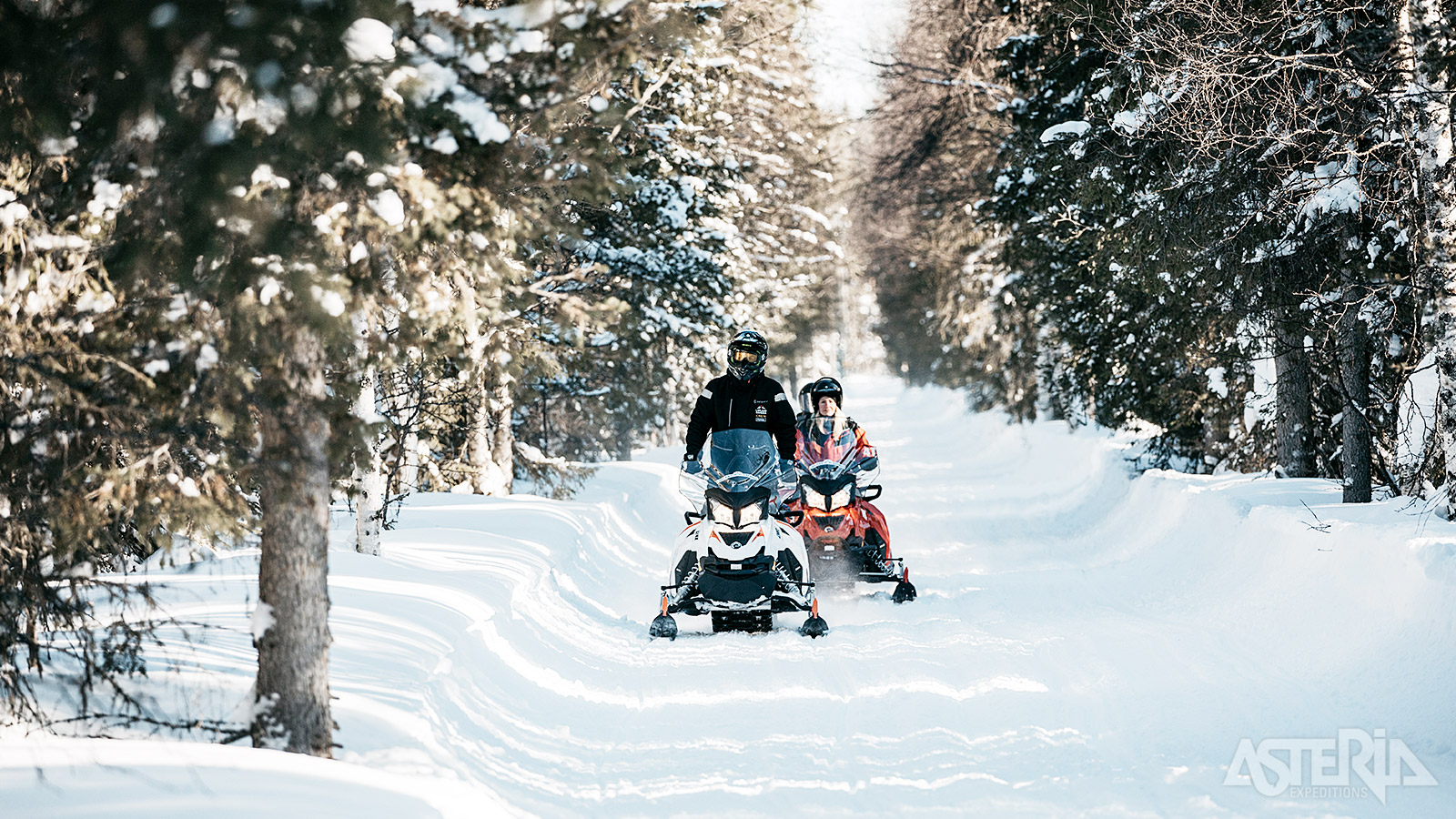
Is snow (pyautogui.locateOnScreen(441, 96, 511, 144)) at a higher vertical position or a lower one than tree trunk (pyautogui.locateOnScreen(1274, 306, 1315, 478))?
higher

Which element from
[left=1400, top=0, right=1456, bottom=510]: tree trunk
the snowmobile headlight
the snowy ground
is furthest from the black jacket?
[left=1400, top=0, right=1456, bottom=510]: tree trunk

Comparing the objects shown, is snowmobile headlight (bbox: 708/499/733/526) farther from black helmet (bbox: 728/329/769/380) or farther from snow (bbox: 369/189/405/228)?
snow (bbox: 369/189/405/228)

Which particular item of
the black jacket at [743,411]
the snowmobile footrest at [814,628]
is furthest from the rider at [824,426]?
the snowmobile footrest at [814,628]

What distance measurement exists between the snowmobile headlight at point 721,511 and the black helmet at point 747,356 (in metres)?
1.17

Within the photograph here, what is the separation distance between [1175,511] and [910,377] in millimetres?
72255

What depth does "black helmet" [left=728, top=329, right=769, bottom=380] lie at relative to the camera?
399 inches

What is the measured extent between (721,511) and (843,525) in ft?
7.55

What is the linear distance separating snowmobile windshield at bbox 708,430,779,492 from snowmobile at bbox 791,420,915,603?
5.47 feet

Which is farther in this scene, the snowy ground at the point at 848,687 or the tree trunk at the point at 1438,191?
the tree trunk at the point at 1438,191

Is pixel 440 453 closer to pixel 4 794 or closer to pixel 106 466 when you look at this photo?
pixel 106 466

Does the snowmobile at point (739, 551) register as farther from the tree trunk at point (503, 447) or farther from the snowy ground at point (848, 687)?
the tree trunk at point (503, 447)

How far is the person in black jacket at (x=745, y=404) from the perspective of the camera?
1015 centimetres

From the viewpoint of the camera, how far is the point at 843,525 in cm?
1168

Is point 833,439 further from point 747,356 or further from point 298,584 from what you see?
point 298,584
